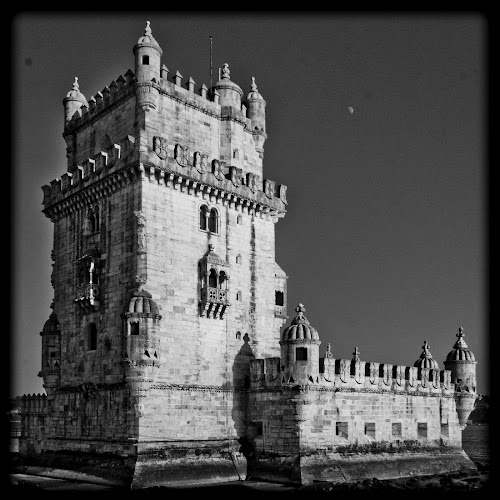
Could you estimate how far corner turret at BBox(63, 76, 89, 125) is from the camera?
48250mm

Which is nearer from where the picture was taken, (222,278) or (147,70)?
(147,70)

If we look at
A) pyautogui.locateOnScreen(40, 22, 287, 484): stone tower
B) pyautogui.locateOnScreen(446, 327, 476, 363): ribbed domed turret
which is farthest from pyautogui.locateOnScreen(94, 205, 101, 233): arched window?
pyautogui.locateOnScreen(446, 327, 476, 363): ribbed domed turret

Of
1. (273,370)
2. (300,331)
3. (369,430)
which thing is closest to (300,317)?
(300,331)

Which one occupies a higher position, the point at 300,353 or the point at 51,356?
the point at 300,353

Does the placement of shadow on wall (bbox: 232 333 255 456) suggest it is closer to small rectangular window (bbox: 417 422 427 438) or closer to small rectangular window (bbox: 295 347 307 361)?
small rectangular window (bbox: 295 347 307 361)

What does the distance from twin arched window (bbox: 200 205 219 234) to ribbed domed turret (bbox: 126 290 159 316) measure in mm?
6185

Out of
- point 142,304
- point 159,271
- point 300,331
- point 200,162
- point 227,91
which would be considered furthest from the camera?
point 227,91

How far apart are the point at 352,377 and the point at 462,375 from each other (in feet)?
43.4

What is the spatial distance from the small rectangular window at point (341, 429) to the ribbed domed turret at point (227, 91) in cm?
2015

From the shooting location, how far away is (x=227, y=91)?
46.0 metres

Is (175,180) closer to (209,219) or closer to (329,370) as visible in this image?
(209,219)

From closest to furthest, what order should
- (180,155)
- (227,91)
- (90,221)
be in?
(180,155)
(90,221)
(227,91)

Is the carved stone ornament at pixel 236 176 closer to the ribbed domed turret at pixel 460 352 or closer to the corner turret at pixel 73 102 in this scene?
the corner turret at pixel 73 102

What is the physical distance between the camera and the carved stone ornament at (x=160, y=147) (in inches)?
1581
